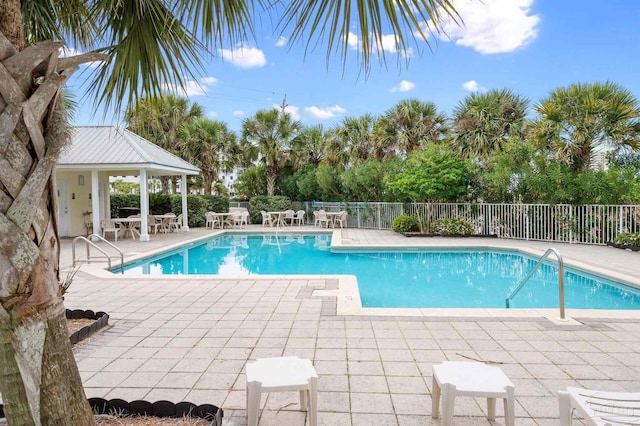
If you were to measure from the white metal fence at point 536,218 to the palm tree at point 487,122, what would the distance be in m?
2.31

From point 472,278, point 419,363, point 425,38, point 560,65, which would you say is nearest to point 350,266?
point 472,278

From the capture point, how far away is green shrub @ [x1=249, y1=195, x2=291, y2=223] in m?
20.8

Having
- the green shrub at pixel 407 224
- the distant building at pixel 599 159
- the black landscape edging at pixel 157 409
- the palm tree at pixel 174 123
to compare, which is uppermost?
the palm tree at pixel 174 123

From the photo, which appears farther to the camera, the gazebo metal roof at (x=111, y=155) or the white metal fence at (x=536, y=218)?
the gazebo metal roof at (x=111, y=155)

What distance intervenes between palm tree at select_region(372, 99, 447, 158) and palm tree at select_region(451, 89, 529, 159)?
1460mm

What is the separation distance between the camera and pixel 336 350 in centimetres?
387

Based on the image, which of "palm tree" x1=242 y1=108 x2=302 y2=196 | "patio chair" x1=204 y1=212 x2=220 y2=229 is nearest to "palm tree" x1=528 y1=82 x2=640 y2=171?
"palm tree" x1=242 y1=108 x2=302 y2=196

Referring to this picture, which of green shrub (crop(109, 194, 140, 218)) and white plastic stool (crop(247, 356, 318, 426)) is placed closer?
white plastic stool (crop(247, 356, 318, 426))

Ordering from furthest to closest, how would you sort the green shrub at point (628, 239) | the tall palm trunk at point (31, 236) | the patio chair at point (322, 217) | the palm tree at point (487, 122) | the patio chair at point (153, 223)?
the patio chair at point (322, 217) → the patio chair at point (153, 223) → the palm tree at point (487, 122) → the green shrub at point (628, 239) → the tall palm trunk at point (31, 236)

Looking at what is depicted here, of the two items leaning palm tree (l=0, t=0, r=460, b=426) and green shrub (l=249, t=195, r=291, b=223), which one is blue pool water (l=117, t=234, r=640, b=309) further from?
leaning palm tree (l=0, t=0, r=460, b=426)

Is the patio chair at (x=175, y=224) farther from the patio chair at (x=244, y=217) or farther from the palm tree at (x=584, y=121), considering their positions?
the palm tree at (x=584, y=121)

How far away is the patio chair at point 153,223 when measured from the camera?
15859 mm

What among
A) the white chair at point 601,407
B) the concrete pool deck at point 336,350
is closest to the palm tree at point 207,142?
the concrete pool deck at point 336,350

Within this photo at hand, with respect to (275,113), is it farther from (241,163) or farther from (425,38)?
(425,38)
